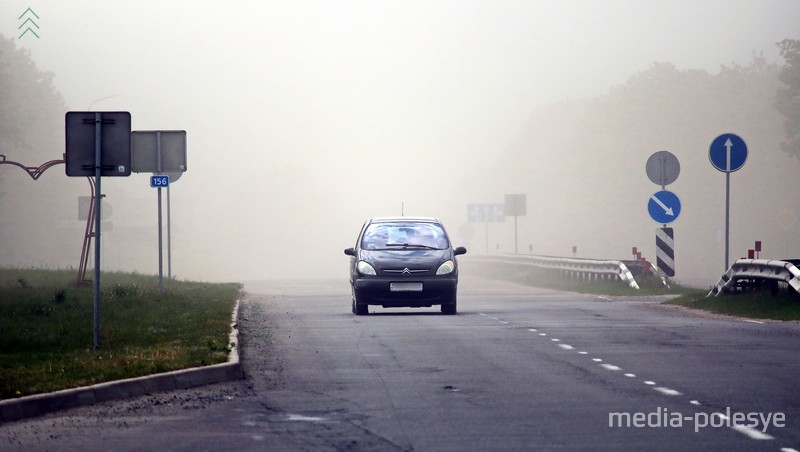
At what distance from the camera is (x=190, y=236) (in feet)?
552

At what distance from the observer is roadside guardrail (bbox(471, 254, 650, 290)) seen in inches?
1431

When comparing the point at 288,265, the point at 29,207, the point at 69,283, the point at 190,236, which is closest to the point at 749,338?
the point at 69,283

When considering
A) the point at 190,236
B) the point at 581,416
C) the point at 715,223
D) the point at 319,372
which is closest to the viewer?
the point at 581,416

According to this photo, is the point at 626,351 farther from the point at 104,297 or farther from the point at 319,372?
the point at 104,297

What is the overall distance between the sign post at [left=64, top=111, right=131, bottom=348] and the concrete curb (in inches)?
115

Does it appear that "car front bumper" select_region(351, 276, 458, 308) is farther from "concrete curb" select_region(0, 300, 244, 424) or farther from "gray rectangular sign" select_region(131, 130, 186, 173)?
"concrete curb" select_region(0, 300, 244, 424)

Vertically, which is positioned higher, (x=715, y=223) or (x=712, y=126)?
(x=712, y=126)

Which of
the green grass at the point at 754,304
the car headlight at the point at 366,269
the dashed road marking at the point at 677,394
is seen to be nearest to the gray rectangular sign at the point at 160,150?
the car headlight at the point at 366,269

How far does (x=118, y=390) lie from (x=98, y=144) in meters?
4.36

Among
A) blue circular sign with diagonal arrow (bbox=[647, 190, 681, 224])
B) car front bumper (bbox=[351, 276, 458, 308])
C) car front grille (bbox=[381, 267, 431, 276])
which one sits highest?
blue circular sign with diagonal arrow (bbox=[647, 190, 681, 224])

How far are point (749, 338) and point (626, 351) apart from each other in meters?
2.55

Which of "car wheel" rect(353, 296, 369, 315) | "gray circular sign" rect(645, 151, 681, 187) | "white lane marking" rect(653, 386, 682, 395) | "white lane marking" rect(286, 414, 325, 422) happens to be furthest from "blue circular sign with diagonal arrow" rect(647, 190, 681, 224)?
"white lane marking" rect(286, 414, 325, 422)

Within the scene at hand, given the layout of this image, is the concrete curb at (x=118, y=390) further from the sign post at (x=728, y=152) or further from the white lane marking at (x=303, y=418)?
the sign post at (x=728, y=152)

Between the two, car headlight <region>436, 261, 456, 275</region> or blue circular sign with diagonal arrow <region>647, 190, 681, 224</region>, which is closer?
car headlight <region>436, 261, 456, 275</region>
